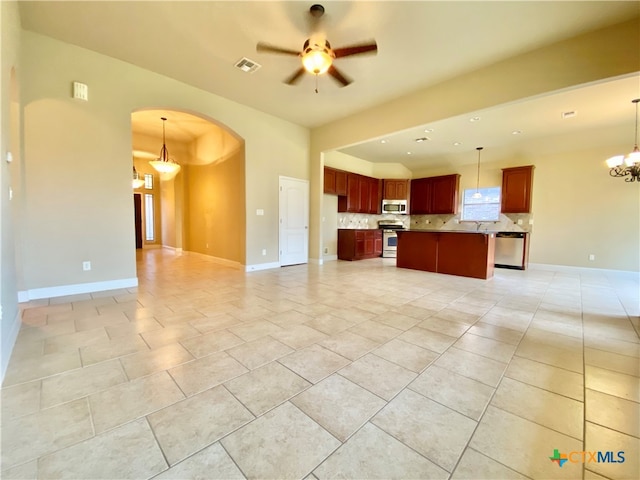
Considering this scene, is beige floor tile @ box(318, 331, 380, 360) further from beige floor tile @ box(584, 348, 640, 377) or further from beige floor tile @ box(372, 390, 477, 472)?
beige floor tile @ box(584, 348, 640, 377)

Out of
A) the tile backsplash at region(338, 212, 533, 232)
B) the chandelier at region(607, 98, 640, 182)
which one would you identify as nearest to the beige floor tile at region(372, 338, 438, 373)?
the chandelier at region(607, 98, 640, 182)

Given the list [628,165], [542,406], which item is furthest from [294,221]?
[628,165]

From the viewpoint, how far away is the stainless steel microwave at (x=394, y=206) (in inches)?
338

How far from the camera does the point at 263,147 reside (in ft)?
18.2

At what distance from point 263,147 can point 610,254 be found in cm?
788

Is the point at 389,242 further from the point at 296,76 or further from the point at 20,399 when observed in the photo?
the point at 20,399

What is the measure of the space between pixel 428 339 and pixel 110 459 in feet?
7.44

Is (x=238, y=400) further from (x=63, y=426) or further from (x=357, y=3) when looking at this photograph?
(x=357, y=3)

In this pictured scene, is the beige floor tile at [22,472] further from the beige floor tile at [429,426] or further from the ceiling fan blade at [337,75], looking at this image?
the ceiling fan blade at [337,75]

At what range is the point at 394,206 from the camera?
861 centimetres

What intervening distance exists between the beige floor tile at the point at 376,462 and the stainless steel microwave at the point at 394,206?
7.80 metres

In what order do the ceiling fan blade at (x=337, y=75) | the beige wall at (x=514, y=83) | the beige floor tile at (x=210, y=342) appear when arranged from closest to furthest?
the beige floor tile at (x=210, y=342), the beige wall at (x=514, y=83), the ceiling fan blade at (x=337, y=75)

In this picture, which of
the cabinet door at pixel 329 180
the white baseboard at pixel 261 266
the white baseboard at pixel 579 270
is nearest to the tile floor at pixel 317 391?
the white baseboard at pixel 261 266

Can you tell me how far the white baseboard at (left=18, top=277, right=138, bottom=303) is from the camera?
3.32 metres
